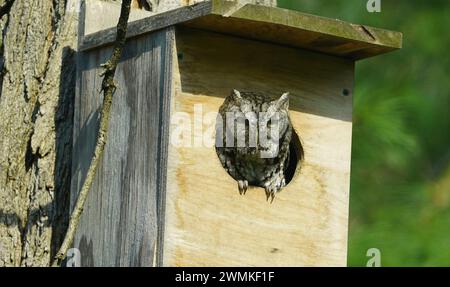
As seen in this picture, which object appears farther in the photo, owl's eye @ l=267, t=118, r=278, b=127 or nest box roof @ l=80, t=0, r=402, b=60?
owl's eye @ l=267, t=118, r=278, b=127

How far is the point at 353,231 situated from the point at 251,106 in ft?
8.56

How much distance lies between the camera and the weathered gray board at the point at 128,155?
2988 mm

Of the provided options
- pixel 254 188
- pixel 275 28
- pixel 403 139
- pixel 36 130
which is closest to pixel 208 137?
pixel 254 188

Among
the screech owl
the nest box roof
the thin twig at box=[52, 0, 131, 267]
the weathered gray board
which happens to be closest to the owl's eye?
the screech owl

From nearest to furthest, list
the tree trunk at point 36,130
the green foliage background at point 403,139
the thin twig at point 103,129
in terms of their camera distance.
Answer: the thin twig at point 103,129, the tree trunk at point 36,130, the green foliage background at point 403,139

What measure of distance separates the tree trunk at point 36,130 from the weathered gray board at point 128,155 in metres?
0.08

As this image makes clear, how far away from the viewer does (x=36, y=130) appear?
135 inches

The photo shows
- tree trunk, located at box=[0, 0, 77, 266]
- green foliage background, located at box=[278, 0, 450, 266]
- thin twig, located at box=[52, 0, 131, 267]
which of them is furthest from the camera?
green foliage background, located at box=[278, 0, 450, 266]

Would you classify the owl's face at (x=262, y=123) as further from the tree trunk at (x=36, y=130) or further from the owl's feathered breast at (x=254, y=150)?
the tree trunk at (x=36, y=130)

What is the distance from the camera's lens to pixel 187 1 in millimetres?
3682

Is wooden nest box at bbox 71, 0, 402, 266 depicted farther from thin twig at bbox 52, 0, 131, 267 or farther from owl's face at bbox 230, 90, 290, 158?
thin twig at bbox 52, 0, 131, 267

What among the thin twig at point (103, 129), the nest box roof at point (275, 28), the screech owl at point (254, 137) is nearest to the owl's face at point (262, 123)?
the screech owl at point (254, 137)

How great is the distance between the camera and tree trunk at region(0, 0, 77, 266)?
11.2ft

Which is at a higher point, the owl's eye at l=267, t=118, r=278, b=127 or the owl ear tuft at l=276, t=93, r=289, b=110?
the owl ear tuft at l=276, t=93, r=289, b=110
